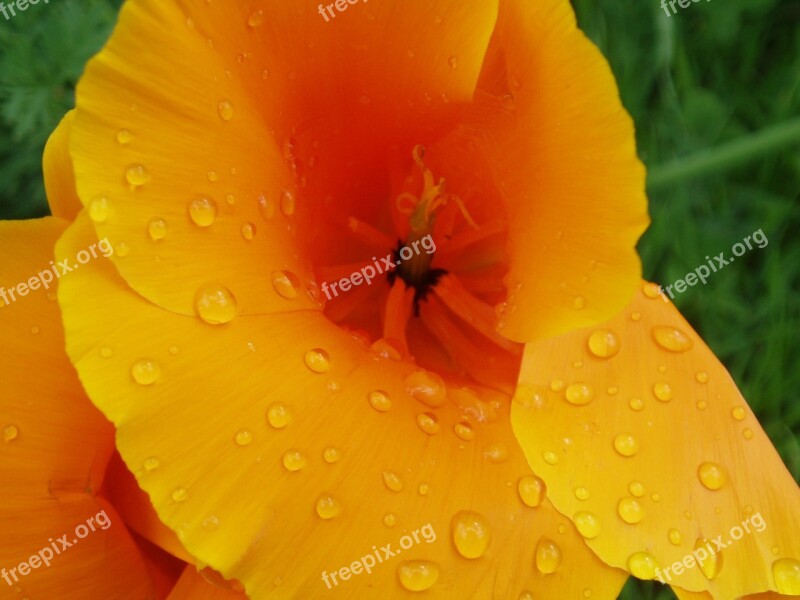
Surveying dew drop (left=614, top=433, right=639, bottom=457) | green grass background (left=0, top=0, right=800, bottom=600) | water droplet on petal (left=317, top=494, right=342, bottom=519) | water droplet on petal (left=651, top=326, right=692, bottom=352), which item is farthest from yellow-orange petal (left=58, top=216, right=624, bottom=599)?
green grass background (left=0, top=0, right=800, bottom=600)

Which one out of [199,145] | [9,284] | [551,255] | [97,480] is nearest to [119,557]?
[97,480]

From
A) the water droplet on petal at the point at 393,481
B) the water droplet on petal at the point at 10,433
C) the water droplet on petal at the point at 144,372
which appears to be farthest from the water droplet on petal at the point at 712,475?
the water droplet on petal at the point at 10,433

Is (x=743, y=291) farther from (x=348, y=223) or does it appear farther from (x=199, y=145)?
(x=199, y=145)

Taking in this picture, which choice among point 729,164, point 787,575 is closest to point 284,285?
point 787,575

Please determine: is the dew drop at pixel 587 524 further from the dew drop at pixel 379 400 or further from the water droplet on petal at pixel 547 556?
the dew drop at pixel 379 400

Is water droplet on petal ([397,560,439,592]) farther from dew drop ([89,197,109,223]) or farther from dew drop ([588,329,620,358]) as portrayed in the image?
dew drop ([89,197,109,223])
